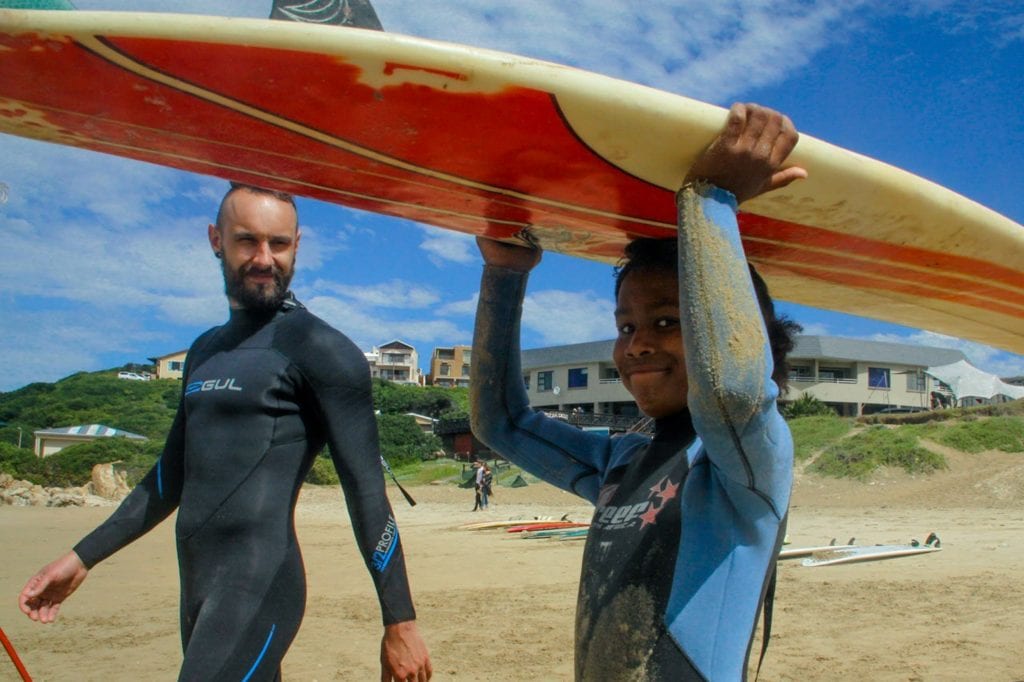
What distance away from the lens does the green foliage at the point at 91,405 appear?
158 ft

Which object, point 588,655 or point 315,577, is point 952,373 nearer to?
point 315,577

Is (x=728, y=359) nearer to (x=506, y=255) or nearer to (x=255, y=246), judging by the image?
(x=506, y=255)

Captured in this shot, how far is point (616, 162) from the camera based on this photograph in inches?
69.4

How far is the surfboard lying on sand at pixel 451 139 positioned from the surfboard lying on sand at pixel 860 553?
23.8ft

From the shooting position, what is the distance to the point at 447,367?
344 ft

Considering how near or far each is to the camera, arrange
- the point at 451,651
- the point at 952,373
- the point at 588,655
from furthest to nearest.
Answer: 1. the point at 952,373
2. the point at 451,651
3. the point at 588,655

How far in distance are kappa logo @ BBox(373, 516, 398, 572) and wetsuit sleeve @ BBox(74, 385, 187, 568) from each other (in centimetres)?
78

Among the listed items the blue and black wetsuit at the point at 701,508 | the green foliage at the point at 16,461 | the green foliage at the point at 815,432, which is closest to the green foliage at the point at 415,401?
the green foliage at the point at 16,461

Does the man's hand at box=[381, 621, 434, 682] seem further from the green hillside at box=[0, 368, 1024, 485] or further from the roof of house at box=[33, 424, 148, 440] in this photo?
the roof of house at box=[33, 424, 148, 440]

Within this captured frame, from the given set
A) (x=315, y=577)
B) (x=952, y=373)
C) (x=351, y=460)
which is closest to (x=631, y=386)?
(x=351, y=460)

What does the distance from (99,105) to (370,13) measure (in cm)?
65

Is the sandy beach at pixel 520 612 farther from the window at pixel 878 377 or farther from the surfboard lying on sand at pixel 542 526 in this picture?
the window at pixel 878 377

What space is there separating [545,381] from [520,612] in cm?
4588

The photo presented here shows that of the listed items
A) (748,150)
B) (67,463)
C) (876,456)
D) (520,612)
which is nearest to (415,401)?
(67,463)
